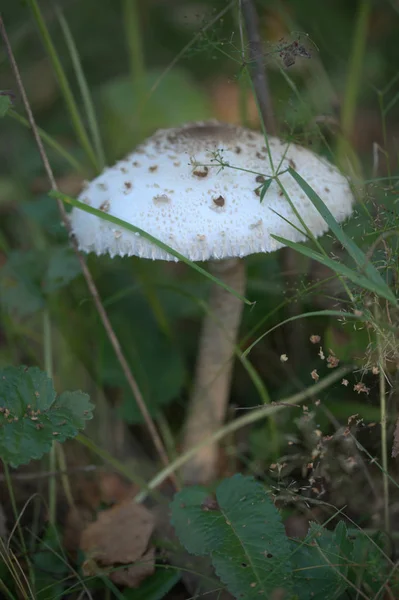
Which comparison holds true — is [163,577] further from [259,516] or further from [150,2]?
[150,2]

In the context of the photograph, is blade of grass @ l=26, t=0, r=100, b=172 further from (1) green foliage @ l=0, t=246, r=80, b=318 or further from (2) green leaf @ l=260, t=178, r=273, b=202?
(2) green leaf @ l=260, t=178, r=273, b=202

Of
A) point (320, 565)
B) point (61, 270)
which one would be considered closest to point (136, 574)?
point (320, 565)

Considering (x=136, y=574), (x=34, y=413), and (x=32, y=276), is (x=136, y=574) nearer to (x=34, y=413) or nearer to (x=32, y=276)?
(x=34, y=413)

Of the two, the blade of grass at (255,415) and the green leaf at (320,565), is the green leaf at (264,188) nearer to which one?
the blade of grass at (255,415)

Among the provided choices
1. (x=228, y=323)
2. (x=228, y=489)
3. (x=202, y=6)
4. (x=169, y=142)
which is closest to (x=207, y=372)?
(x=228, y=323)

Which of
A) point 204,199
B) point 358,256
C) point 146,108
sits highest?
point 146,108
